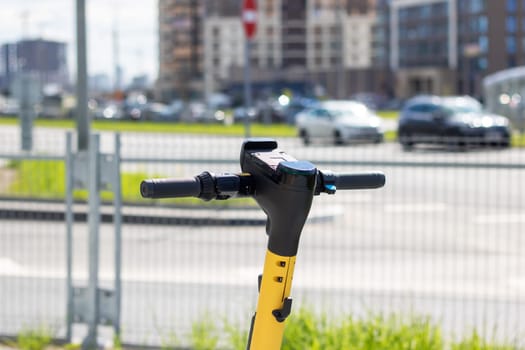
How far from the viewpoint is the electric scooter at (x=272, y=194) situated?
261 centimetres

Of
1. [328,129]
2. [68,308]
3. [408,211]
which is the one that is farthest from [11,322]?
[328,129]

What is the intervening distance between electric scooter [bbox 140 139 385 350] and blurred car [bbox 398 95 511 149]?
24573 millimetres

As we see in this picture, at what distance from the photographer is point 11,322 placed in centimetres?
738

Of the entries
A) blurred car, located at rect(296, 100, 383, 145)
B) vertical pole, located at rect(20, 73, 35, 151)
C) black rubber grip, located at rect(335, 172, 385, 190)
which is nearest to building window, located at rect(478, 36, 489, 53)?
blurred car, located at rect(296, 100, 383, 145)

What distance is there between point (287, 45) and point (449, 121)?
411 feet

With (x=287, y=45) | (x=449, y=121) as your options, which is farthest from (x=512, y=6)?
(x=449, y=121)

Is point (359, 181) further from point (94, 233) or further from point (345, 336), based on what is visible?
point (94, 233)

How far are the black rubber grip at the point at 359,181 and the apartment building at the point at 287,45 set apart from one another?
144236mm

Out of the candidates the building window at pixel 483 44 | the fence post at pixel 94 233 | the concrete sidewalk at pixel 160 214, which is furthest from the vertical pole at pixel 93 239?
the building window at pixel 483 44

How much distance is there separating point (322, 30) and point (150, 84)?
94.7 feet

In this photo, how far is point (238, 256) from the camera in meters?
10.4

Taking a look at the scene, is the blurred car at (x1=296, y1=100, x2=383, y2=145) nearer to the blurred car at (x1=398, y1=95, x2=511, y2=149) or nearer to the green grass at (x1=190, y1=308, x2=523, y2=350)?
the blurred car at (x1=398, y1=95, x2=511, y2=149)

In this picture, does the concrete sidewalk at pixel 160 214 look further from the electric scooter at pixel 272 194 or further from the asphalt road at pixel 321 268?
the electric scooter at pixel 272 194

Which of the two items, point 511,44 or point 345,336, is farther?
point 511,44
